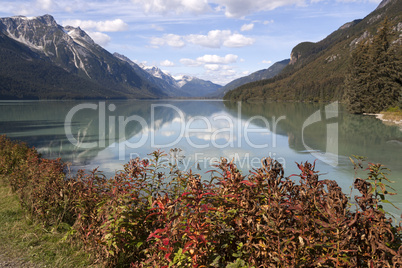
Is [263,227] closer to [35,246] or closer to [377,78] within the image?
[35,246]

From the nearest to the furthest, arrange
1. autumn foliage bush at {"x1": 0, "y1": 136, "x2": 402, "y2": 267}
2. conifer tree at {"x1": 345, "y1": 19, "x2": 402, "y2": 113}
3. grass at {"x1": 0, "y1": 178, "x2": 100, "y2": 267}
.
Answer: autumn foliage bush at {"x1": 0, "y1": 136, "x2": 402, "y2": 267}
grass at {"x1": 0, "y1": 178, "x2": 100, "y2": 267}
conifer tree at {"x1": 345, "y1": 19, "x2": 402, "y2": 113}

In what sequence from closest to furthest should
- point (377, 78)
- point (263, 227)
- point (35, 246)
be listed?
point (263, 227) → point (35, 246) → point (377, 78)

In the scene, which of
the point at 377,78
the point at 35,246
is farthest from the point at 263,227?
the point at 377,78

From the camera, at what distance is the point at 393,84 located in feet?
160

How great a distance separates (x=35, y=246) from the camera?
5219 mm

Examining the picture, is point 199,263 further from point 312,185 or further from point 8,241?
point 8,241

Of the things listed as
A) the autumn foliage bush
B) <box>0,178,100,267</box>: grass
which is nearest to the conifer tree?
the autumn foliage bush

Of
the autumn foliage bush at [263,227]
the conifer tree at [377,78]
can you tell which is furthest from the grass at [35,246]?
the conifer tree at [377,78]

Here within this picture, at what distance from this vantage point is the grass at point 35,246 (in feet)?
15.2

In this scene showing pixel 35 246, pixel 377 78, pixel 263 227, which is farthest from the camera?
pixel 377 78

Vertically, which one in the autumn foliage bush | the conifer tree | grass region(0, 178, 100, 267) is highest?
the conifer tree

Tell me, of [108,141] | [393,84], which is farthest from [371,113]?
[108,141]

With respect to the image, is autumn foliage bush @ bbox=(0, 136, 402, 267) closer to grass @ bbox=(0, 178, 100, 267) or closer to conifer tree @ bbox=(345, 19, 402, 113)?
grass @ bbox=(0, 178, 100, 267)

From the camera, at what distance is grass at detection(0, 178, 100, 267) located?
4645mm
